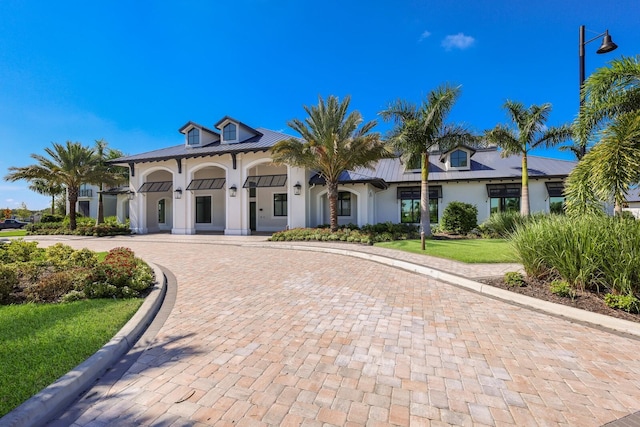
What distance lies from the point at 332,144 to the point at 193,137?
13464 millimetres

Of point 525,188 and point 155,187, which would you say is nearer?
point 525,188

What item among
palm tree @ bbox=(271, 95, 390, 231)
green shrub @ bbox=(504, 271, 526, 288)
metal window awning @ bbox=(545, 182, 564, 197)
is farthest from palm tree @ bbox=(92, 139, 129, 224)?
metal window awning @ bbox=(545, 182, 564, 197)

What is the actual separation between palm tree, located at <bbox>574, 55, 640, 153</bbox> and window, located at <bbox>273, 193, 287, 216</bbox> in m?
18.0

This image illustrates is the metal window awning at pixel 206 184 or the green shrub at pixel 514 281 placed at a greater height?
the metal window awning at pixel 206 184

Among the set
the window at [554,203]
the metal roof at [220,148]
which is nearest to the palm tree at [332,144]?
the metal roof at [220,148]

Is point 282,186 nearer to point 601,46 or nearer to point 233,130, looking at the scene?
point 233,130

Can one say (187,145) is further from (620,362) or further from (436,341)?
(620,362)

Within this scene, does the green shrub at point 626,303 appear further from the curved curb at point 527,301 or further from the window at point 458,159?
the window at point 458,159

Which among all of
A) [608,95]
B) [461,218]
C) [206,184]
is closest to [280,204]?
[206,184]

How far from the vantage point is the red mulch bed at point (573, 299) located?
4.61 metres

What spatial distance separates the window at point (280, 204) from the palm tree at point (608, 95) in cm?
1800

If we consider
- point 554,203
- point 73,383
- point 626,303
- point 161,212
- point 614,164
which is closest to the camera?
point 73,383

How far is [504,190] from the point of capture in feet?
68.5

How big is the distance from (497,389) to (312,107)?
52.8ft
